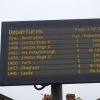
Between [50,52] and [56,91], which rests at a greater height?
[50,52]

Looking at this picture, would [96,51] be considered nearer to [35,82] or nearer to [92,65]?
[92,65]

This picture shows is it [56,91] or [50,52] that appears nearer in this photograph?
[50,52]

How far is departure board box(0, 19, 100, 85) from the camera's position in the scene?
377 inches

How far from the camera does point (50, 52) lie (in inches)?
383

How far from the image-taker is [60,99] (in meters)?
9.97

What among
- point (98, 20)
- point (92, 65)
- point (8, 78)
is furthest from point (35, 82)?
point (98, 20)

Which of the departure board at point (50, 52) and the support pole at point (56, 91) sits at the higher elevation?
the departure board at point (50, 52)

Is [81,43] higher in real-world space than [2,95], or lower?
higher

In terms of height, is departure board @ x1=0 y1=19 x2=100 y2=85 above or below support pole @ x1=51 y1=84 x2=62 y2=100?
above

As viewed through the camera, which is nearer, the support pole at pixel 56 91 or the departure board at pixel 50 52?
the departure board at pixel 50 52

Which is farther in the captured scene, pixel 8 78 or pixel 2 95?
pixel 2 95

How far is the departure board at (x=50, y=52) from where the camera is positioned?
9578mm

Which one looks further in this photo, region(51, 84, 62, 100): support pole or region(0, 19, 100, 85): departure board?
region(51, 84, 62, 100): support pole

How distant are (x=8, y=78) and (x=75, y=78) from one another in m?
1.26
